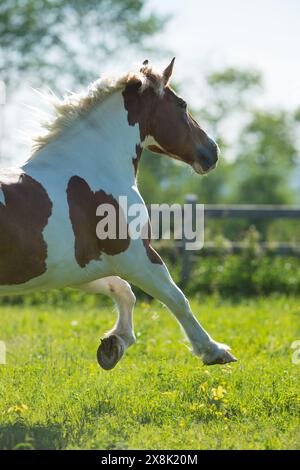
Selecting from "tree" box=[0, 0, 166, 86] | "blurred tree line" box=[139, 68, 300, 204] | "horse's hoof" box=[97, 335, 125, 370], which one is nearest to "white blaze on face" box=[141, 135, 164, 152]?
"horse's hoof" box=[97, 335, 125, 370]

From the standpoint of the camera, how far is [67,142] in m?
5.30

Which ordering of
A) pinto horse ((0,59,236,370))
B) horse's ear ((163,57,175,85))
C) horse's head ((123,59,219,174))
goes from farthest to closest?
horse's ear ((163,57,175,85)) < horse's head ((123,59,219,174)) < pinto horse ((0,59,236,370))

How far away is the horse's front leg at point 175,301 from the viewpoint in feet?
16.7

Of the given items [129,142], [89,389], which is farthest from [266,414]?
[129,142]

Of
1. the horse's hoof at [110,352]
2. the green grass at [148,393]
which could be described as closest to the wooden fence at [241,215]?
the green grass at [148,393]

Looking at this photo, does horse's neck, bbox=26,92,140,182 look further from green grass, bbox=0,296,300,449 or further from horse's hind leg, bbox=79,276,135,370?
green grass, bbox=0,296,300,449

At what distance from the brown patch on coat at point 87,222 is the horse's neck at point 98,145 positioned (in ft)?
0.58

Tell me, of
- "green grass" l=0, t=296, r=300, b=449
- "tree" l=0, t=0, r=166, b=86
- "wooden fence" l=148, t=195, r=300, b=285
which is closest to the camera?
"green grass" l=0, t=296, r=300, b=449

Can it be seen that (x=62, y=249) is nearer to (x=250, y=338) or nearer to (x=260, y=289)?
(x=250, y=338)

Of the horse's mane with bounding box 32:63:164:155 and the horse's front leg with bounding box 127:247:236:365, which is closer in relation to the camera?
the horse's front leg with bounding box 127:247:236:365

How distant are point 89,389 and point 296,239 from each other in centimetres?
870

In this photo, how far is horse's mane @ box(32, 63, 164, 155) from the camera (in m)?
5.34

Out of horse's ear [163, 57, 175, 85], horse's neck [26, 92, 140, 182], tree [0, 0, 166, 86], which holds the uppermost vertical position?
tree [0, 0, 166, 86]

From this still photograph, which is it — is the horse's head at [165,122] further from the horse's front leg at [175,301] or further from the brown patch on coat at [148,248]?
the horse's front leg at [175,301]
